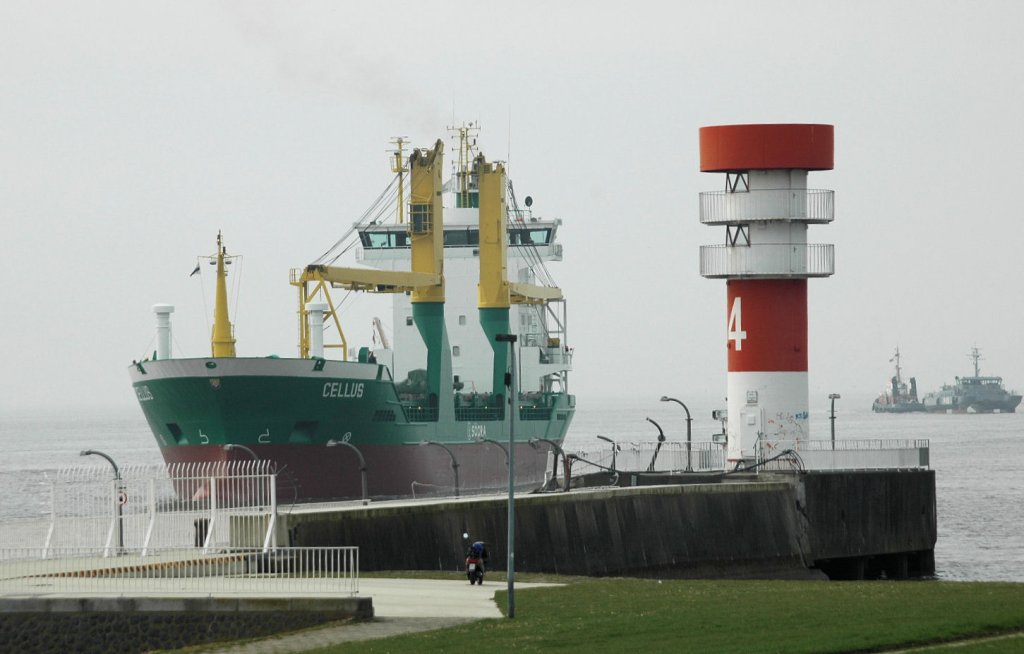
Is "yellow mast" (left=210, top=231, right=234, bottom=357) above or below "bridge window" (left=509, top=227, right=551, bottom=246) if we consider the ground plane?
below

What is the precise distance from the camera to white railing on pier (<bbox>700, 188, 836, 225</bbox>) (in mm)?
32500

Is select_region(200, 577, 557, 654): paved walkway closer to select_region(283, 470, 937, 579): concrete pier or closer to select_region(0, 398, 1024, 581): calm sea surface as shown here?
select_region(283, 470, 937, 579): concrete pier

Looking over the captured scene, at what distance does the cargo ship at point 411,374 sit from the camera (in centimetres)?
4456

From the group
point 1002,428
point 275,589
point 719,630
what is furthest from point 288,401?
point 1002,428

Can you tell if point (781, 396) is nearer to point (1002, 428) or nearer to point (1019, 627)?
point (1019, 627)

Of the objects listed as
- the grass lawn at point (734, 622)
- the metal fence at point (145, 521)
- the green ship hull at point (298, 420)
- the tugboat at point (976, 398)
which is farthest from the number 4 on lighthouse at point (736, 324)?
the tugboat at point (976, 398)

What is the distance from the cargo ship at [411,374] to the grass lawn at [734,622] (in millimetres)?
→ 15907

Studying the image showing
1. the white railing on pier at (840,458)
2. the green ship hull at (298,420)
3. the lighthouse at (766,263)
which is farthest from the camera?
the green ship hull at (298,420)

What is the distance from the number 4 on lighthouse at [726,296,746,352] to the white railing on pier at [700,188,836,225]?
58.7 inches

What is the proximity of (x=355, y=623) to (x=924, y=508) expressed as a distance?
55.6 feet

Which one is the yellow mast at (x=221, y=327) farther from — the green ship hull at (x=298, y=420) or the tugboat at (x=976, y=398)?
the tugboat at (x=976, y=398)

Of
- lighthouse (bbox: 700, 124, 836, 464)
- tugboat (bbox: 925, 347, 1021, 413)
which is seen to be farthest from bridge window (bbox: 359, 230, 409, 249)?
tugboat (bbox: 925, 347, 1021, 413)

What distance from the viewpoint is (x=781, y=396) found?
106ft

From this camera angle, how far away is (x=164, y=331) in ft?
154
